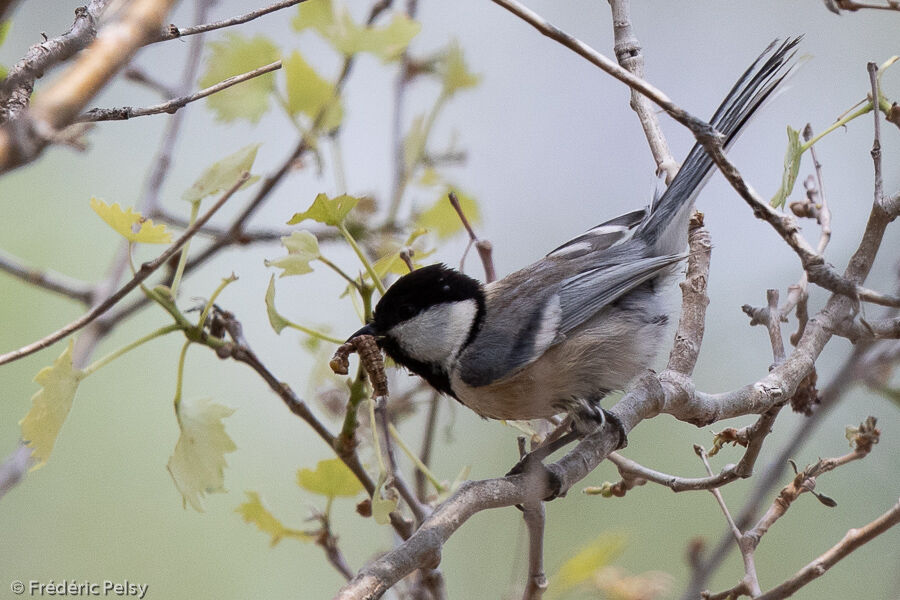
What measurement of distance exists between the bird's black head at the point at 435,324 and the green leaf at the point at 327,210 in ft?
1.28

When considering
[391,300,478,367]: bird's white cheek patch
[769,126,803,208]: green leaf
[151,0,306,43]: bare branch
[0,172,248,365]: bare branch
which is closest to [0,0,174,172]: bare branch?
[151,0,306,43]: bare branch

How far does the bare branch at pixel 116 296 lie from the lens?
926 millimetres

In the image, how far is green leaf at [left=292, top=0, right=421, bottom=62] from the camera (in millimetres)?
1226

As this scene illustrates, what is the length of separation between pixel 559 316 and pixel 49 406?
3.12ft

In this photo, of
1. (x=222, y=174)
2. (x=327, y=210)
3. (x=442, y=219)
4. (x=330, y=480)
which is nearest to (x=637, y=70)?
(x=442, y=219)

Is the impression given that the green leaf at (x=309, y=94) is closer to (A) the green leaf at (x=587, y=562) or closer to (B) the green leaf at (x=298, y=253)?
(B) the green leaf at (x=298, y=253)

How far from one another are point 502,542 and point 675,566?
0.99 meters

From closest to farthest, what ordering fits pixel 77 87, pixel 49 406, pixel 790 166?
pixel 77 87 → pixel 49 406 → pixel 790 166

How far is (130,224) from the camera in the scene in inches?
41.8

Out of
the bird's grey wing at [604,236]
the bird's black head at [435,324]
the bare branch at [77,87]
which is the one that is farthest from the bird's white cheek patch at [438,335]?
the bare branch at [77,87]

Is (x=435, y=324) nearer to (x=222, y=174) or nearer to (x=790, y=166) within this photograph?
(x=222, y=174)

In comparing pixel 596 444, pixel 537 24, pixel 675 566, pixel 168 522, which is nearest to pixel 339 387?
pixel 596 444

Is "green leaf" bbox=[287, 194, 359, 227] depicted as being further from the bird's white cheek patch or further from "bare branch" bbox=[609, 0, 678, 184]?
"bare branch" bbox=[609, 0, 678, 184]

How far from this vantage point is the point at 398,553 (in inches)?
30.3
